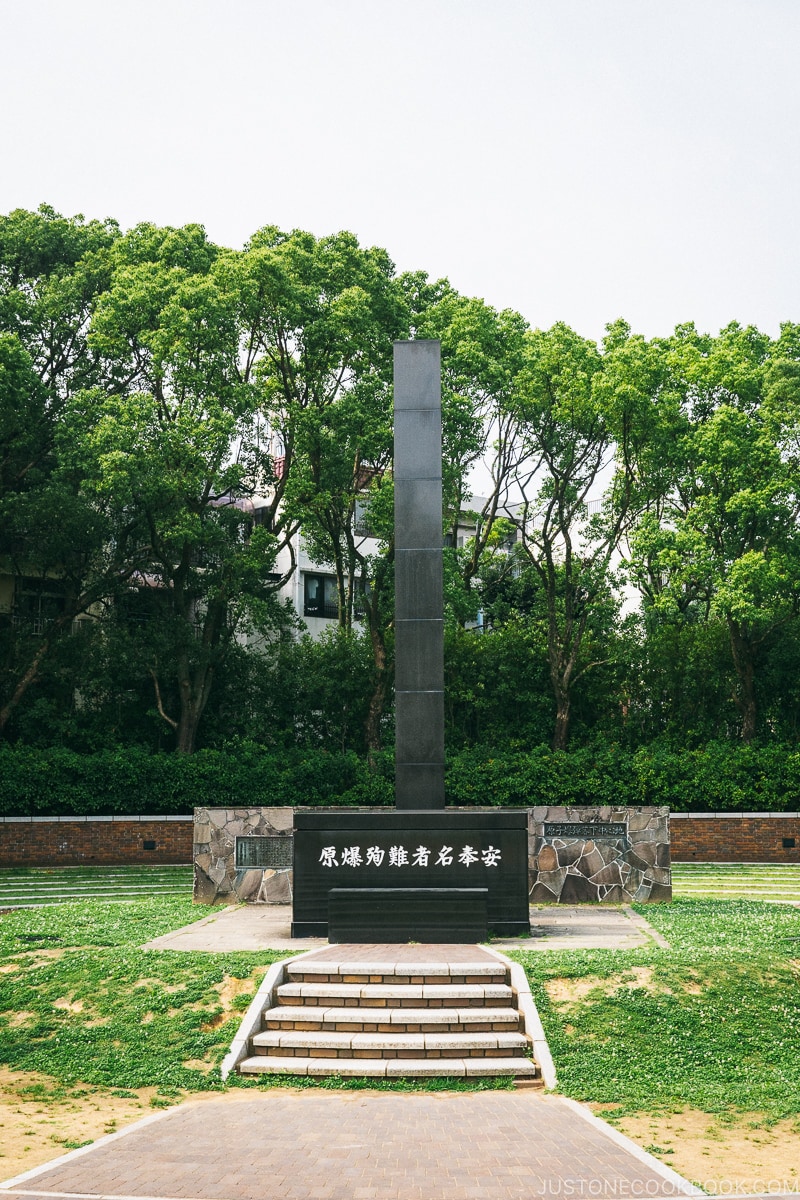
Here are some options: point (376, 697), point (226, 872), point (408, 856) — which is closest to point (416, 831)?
point (408, 856)

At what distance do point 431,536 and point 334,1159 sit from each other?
686 centimetres

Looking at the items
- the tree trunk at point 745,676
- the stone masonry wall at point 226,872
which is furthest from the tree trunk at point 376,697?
the stone masonry wall at point 226,872

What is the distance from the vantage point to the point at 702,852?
21578mm

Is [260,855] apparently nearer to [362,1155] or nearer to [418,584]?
[418,584]

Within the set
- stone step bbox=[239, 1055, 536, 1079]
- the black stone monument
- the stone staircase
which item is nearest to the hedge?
the black stone monument

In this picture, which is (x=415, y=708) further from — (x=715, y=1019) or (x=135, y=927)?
(x=715, y=1019)

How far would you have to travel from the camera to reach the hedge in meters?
21.4

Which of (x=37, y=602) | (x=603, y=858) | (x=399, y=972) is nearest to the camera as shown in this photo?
(x=399, y=972)

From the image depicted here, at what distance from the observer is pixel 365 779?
22.9 m

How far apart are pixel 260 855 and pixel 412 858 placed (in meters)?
3.93

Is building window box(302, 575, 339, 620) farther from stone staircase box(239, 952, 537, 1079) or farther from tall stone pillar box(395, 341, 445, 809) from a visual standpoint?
stone staircase box(239, 952, 537, 1079)

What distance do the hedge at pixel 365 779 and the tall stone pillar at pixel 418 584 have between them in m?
11.5

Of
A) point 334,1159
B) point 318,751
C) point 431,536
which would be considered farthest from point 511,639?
point 334,1159

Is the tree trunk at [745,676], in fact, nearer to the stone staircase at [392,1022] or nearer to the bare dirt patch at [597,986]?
the bare dirt patch at [597,986]
